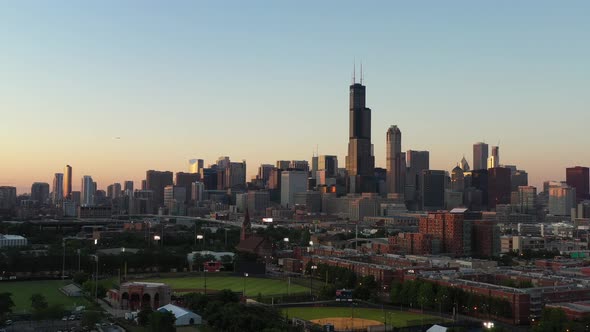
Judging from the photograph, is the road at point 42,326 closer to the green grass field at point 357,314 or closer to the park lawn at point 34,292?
the park lawn at point 34,292

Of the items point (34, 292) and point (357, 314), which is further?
point (34, 292)

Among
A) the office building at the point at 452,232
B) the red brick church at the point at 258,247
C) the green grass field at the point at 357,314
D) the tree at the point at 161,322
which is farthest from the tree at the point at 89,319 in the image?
the office building at the point at 452,232

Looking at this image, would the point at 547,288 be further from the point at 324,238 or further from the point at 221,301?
the point at 324,238

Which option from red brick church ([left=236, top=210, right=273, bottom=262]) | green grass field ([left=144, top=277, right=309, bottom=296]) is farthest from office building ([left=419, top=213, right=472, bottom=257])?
green grass field ([left=144, top=277, right=309, bottom=296])

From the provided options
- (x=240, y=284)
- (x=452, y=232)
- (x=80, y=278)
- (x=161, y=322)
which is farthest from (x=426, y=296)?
(x=452, y=232)

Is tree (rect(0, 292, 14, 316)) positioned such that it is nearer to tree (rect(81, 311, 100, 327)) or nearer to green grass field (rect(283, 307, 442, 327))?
tree (rect(81, 311, 100, 327))

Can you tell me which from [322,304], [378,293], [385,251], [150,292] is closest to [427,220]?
[385,251]

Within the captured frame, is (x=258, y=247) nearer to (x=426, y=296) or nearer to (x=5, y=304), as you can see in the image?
(x=426, y=296)
